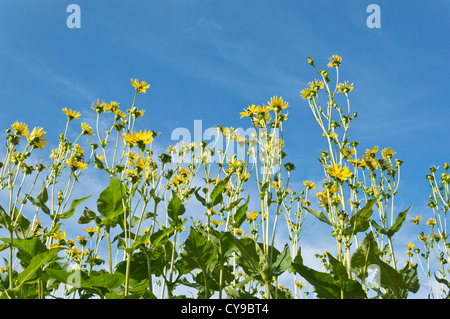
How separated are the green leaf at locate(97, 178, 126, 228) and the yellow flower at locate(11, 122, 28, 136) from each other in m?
1.10

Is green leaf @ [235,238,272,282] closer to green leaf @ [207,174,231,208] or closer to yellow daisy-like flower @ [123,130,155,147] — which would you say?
green leaf @ [207,174,231,208]

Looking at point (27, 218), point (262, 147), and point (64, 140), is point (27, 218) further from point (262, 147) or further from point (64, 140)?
point (262, 147)

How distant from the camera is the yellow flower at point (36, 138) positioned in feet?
9.70

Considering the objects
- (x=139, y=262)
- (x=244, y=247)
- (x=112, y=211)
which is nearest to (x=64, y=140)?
(x=112, y=211)

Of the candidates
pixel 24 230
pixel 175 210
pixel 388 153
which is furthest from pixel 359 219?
pixel 24 230

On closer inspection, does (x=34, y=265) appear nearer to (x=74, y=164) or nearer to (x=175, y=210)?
(x=175, y=210)

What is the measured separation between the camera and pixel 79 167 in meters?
3.43

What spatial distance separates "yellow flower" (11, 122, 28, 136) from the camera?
3107 mm

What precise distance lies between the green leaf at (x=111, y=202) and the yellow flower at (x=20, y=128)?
1.10m

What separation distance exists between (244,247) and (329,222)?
821 mm

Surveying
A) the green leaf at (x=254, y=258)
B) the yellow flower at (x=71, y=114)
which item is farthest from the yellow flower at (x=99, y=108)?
the green leaf at (x=254, y=258)

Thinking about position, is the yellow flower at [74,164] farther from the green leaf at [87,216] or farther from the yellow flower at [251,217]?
the yellow flower at [251,217]

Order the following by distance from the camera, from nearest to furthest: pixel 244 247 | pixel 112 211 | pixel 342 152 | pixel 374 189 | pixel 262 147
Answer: pixel 244 247
pixel 112 211
pixel 262 147
pixel 342 152
pixel 374 189
